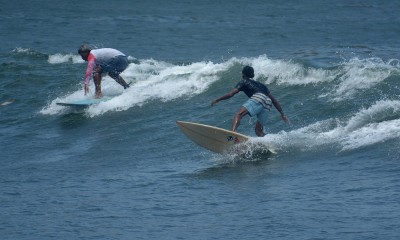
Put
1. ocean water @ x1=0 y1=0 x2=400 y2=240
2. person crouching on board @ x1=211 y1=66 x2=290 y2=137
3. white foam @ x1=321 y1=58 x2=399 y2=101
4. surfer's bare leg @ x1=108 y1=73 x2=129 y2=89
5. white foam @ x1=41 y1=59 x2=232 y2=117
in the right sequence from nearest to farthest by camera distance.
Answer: ocean water @ x1=0 y1=0 x2=400 y2=240, person crouching on board @ x1=211 y1=66 x2=290 y2=137, white foam @ x1=321 y1=58 x2=399 y2=101, white foam @ x1=41 y1=59 x2=232 y2=117, surfer's bare leg @ x1=108 y1=73 x2=129 y2=89

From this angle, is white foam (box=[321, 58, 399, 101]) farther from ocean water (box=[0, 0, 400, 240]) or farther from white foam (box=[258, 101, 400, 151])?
white foam (box=[258, 101, 400, 151])

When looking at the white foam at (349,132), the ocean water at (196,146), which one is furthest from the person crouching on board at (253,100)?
the ocean water at (196,146)

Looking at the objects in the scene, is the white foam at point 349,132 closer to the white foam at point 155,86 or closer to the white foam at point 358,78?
the white foam at point 358,78

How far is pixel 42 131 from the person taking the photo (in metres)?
18.1

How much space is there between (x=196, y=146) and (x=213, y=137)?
106 centimetres

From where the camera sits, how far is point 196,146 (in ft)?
50.9

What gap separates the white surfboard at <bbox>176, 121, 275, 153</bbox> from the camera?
563 inches

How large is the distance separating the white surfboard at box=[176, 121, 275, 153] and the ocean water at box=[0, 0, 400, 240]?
225mm

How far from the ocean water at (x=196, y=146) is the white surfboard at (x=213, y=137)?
23cm

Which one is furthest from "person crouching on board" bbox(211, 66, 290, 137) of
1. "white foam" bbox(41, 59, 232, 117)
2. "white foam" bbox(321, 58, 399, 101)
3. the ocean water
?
"white foam" bbox(41, 59, 232, 117)

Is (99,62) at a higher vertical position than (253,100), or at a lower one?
lower

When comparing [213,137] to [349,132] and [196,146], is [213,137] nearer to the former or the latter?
[196,146]

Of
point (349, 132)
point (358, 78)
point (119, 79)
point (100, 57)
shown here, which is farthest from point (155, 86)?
point (349, 132)

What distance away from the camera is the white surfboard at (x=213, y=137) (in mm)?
14296
